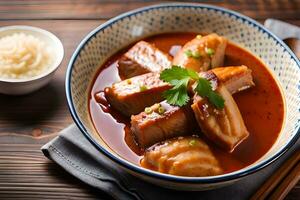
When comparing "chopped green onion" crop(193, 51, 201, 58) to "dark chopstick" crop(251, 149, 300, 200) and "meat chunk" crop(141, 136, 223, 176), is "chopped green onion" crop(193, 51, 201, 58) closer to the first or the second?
"meat chunk" crop(141, 136, 223, 176)

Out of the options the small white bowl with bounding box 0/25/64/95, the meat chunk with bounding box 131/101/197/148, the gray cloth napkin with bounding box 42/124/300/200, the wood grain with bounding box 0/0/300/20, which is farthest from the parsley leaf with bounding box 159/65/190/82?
the wood grain with bounding box 0/0/300/20

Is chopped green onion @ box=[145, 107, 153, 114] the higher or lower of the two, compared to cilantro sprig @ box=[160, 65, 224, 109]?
lower

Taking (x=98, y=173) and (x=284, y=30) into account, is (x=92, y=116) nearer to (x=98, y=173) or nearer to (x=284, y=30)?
(x=98, y=173)

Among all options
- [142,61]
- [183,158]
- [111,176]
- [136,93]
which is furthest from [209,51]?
[111,176]

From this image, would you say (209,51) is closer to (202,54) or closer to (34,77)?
(202,54)

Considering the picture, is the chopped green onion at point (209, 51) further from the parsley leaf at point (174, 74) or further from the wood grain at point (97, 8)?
the wood grain at point (97, 8)

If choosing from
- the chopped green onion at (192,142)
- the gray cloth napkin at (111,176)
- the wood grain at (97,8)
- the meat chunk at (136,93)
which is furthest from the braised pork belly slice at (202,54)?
the wood grain at (97,8)
